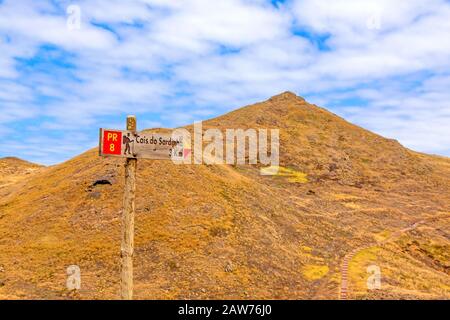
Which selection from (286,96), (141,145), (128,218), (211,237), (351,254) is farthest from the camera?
(286,96)

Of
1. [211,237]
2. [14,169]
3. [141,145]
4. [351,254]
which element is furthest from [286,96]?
[141,145]

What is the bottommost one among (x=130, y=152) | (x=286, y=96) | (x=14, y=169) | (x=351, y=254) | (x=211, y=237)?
(x=351, y=254)

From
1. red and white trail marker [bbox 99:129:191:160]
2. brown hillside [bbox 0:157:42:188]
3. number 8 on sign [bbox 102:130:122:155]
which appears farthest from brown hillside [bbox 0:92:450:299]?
brown hillside [bbox 0:157:42:188]

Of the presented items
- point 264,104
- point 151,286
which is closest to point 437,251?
point 151,286

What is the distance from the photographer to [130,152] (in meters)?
11.5

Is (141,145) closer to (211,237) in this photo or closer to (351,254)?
(211,237)

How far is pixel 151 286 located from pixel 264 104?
7534 centimetres

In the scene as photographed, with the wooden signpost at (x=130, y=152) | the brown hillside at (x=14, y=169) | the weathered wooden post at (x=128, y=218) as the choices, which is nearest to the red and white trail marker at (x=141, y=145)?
the wooden signpost at (x=130, y=152)

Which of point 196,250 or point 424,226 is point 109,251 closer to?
point 196,250

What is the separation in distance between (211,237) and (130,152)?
19053mm

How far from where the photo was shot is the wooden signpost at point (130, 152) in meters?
11.3

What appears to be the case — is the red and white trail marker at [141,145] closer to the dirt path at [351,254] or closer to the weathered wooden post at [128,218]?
the weathered wooden post at [128,218]

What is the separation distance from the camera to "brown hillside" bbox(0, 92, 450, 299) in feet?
81.7
